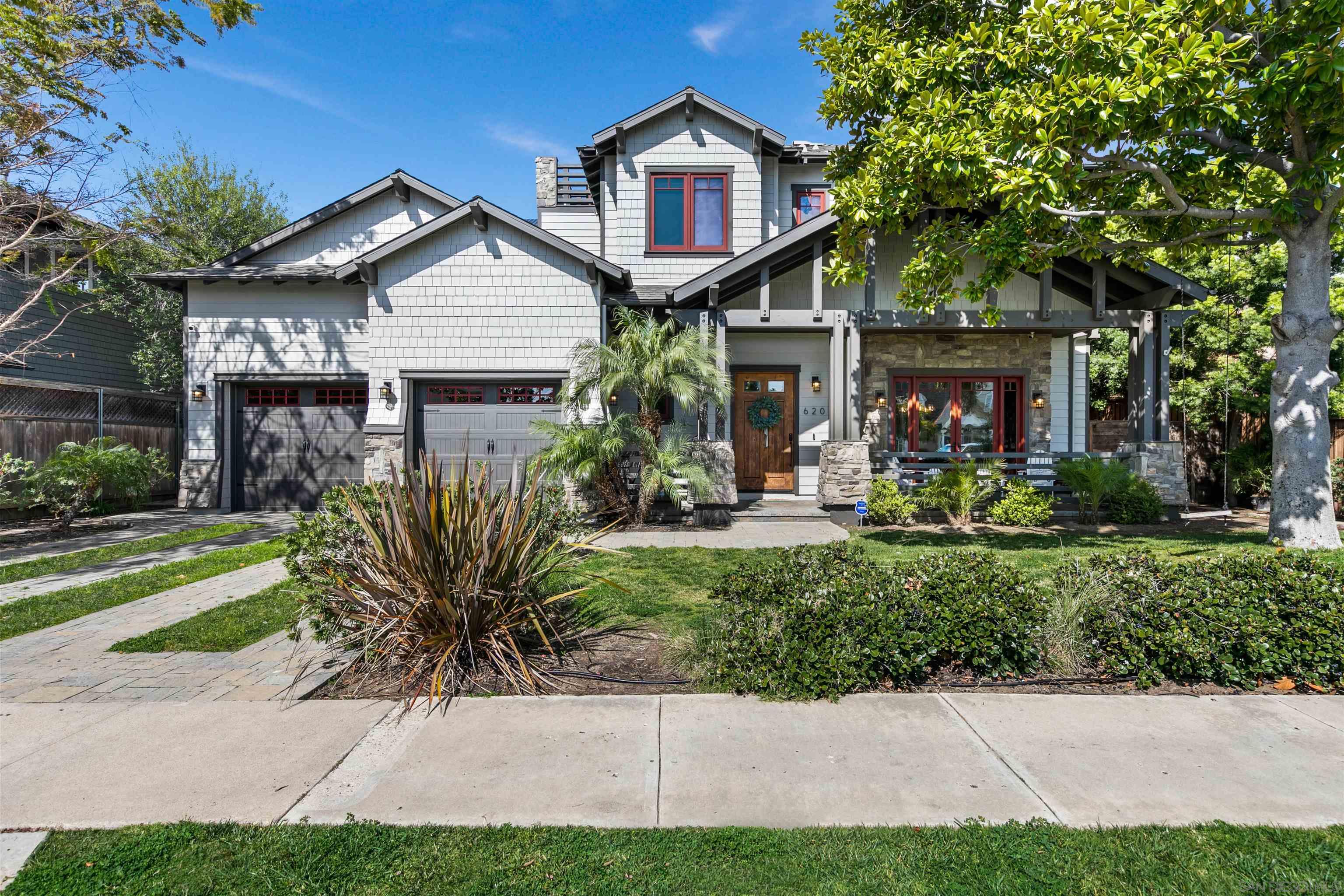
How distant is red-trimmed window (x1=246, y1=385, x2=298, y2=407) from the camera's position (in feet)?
44.1

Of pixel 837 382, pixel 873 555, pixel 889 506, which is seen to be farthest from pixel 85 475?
pixel 889 506

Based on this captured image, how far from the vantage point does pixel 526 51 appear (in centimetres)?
1262

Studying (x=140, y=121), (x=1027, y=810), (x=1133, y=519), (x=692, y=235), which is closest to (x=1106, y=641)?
(x=1027, y=810)

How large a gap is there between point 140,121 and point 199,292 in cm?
330

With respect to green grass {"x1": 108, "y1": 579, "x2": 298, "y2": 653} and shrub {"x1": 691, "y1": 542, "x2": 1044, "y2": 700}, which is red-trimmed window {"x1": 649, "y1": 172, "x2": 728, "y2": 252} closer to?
green grass {"x1": 108, "y1": 579, "x2": 298, "y2": 653}

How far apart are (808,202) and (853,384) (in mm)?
5426

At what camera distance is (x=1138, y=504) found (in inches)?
432

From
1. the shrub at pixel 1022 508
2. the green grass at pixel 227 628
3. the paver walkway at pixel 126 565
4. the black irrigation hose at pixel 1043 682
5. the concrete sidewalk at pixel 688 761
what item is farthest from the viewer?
the shrub at pixel 1022 508

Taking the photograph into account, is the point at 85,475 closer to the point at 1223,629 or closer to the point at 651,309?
the point at 651,309

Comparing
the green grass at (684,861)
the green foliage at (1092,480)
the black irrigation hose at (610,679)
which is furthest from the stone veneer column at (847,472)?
the green grass at (684,861)

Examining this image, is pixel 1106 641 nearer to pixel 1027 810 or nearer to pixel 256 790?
pixel 1027 810

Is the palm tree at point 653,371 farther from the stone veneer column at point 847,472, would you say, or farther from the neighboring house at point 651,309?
the stone veneer column at point 847,472

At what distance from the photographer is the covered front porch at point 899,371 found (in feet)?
37.3

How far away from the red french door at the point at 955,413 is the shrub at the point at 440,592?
10704 millimetres
